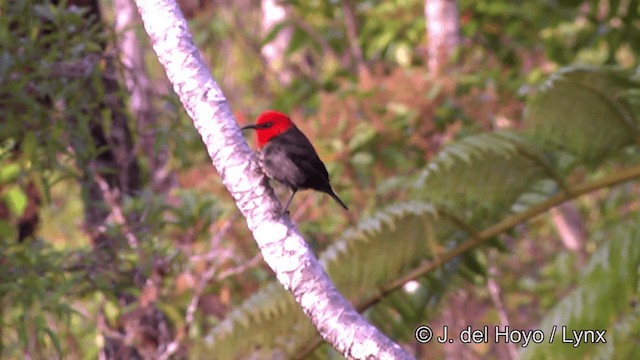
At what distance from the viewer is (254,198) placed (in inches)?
135

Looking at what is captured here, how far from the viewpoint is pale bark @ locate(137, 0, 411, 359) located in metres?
3.13

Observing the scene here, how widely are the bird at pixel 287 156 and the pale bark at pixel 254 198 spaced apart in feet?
0.81

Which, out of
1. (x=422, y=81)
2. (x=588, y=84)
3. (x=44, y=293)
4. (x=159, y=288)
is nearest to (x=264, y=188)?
(x=44, y=293)

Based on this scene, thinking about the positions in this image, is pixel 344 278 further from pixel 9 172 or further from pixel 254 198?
pixel 254 198

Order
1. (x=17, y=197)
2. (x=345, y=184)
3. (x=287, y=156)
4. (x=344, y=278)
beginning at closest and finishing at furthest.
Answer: (x=287, y=156) → (x=344, y=278) → (x=17, y=197) → (x=345, y=184)

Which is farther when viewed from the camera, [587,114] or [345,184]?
[345,184]

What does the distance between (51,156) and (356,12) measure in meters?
4.38

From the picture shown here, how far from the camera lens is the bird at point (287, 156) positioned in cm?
391

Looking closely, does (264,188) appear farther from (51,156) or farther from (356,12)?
(356,12)

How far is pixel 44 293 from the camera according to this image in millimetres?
5059

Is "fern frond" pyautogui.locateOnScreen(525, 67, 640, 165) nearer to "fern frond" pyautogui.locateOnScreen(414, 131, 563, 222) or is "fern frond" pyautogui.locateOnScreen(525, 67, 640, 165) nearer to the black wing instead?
"fern frond" pyautogui.locateOnScreen(414, 131, 563, 222)

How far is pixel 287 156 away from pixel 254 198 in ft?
1.96

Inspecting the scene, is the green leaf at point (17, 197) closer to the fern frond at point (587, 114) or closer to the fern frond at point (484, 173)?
the fern frond at point (484, 173)

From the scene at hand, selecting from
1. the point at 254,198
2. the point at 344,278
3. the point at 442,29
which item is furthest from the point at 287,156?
the point at 442,29
